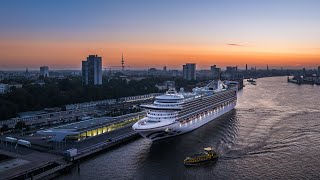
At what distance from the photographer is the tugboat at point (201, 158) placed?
1393 cm

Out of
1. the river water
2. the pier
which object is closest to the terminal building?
the pier

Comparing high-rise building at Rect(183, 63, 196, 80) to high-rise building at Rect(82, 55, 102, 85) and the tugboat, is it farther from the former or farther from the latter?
the tugboat

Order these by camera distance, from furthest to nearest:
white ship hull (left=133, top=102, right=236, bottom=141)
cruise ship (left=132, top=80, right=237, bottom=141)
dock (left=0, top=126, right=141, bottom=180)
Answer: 1. cruise ship (left=132, top=80, right=237, bottom=141)
2. white ship hull (left=133, top=102, right=236, bottom=141)
3. dock (left=0, top=126, right=141, bottom=180)

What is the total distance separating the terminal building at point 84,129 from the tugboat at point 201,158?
19.1 ft

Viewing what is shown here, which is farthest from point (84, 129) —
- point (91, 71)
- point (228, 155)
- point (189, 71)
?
point (189, 71)

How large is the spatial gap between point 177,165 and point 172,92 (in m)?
7.42

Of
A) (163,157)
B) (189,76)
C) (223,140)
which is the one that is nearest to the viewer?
(163,157)

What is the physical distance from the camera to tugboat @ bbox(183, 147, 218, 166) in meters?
13.9

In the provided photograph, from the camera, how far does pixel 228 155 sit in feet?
49.4

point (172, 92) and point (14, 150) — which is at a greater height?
point (172, 92)

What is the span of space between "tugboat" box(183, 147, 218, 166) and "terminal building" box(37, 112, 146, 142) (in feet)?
19.1

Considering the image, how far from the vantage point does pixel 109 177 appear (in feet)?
41.9

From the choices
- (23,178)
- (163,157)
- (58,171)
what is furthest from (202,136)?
(23,178)

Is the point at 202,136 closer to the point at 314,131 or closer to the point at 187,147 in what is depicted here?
the point at 187,147
